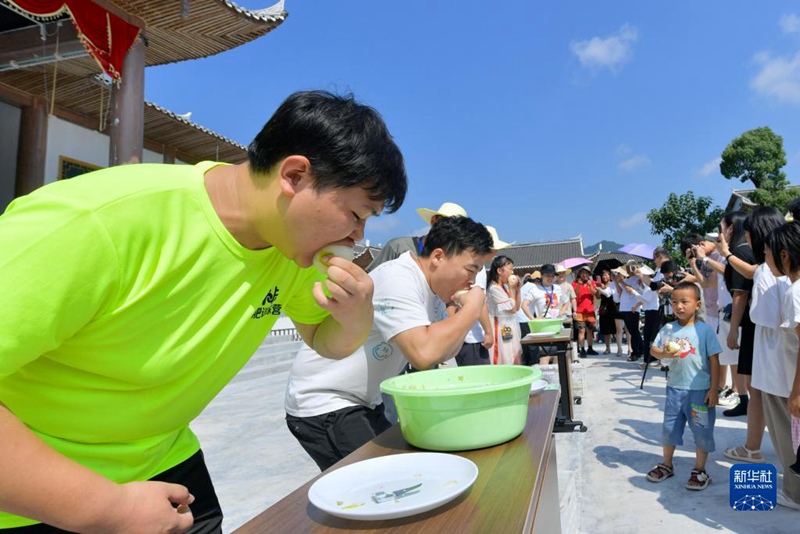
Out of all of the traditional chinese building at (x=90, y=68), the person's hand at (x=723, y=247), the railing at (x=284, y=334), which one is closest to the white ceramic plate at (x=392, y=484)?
the person's hand at (x=723, y=247)

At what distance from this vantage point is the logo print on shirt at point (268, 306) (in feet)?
4.04

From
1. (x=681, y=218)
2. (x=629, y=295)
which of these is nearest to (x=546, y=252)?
(x=681, y=218)

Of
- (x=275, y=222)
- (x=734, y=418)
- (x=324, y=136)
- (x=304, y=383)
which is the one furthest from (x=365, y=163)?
(x=734, y=418)

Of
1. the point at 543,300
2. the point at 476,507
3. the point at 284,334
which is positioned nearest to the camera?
the point at 476,507

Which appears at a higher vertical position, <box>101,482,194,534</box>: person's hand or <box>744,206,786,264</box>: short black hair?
<box>744,206,786,264</box>: short black hair

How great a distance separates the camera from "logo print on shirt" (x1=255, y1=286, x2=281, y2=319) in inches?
48.5

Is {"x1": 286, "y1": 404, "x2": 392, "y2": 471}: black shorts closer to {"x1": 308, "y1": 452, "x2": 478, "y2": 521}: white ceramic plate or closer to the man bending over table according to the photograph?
the man bending over table

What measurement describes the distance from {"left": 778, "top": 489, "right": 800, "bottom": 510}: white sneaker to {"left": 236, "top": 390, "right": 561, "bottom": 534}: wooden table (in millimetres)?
2642

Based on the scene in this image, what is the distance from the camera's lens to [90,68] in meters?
6.47

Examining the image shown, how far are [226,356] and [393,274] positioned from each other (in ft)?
3.43

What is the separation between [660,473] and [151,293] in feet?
12.6

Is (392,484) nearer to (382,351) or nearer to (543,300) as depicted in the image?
(382,351)

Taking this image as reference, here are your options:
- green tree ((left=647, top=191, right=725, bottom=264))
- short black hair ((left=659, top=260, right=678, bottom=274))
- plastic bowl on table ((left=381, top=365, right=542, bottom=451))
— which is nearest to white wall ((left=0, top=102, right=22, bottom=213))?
plastic bowl on table ((left=381, top=365, right=542, bottom=451))

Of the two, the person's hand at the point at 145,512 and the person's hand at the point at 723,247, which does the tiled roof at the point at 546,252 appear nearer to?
the person's hand at the point at 723,247
